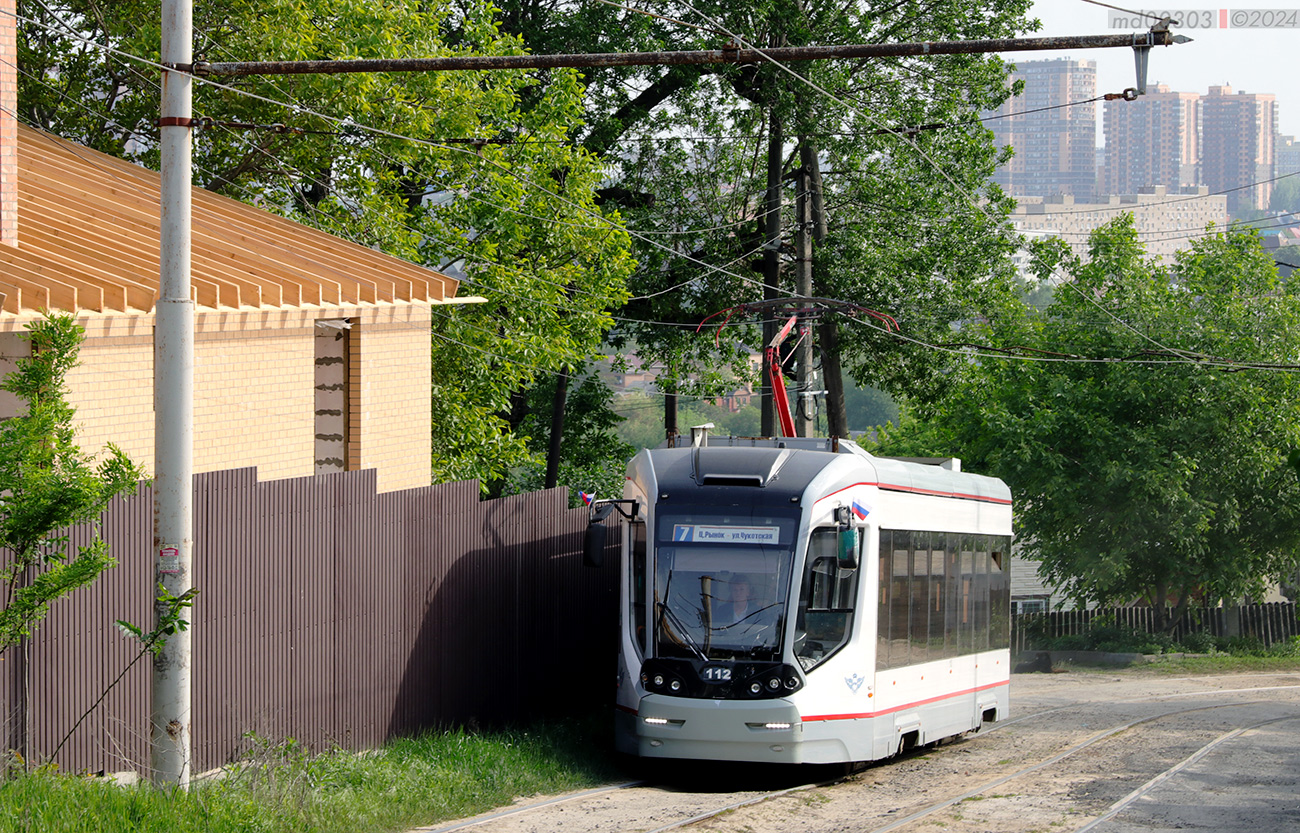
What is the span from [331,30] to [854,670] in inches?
566

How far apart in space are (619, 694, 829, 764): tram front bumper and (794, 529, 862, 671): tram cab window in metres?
0.52

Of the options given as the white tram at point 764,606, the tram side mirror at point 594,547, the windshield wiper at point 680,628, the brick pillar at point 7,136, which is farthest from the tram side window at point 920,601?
the brick pillar at point 7,136

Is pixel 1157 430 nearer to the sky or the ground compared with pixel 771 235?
nearer to the ground

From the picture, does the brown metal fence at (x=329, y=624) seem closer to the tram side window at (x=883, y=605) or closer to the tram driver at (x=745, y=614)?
the tram driver at (x=745, y=614)

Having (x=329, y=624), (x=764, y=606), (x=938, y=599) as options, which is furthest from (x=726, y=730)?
(x=938, y=599)

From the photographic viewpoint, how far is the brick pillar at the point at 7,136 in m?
13.5

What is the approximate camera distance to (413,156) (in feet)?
74.8

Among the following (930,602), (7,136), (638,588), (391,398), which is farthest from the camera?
(391,398)

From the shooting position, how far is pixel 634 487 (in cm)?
1307

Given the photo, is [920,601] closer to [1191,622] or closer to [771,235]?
[771,235]

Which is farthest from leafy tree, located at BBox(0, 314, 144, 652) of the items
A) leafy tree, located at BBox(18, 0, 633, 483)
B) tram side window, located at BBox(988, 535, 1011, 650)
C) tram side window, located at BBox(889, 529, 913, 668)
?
leafy tree, located at BBox(18, 0, 633, 483)

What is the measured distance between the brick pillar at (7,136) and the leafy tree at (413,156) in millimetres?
6295

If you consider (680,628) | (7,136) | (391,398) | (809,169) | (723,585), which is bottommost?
(680,628)

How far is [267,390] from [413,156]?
8412 mm
